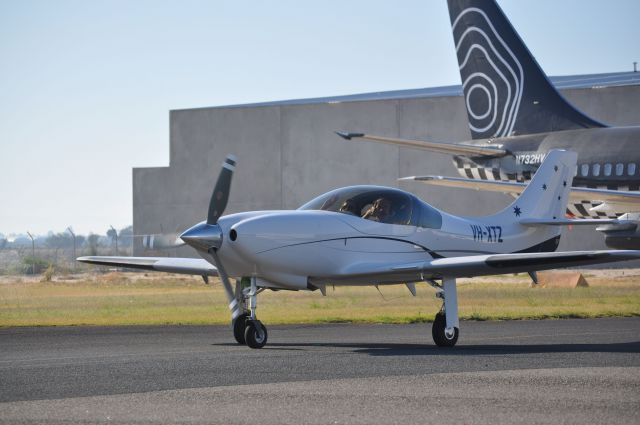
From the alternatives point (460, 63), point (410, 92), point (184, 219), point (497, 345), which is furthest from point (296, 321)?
point (410, 92)

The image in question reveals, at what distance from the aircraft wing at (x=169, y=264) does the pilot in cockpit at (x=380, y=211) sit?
2.71 meters

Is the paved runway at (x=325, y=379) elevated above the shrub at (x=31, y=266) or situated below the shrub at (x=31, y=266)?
above

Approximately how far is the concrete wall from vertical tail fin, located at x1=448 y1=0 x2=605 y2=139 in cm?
1075

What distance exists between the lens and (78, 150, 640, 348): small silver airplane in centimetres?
1490

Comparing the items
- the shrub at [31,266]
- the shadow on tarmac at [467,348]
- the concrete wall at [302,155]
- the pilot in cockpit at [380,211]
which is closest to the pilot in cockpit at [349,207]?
the pilot in cockpit at [380,211]

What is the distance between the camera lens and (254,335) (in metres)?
14.9

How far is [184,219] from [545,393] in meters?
44.3

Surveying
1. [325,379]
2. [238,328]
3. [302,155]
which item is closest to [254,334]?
[238,328]

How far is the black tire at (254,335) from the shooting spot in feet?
48.8

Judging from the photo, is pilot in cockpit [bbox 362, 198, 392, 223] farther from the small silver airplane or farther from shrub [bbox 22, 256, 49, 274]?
shrub [bbox 22, 256, 49, 274]

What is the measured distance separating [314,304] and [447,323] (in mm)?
10976

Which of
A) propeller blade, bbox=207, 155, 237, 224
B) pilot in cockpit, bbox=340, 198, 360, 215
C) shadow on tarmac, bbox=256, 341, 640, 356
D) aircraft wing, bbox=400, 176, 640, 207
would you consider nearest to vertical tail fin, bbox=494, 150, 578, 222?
pilot in cockpit, bbox=340, 198, 360, 215

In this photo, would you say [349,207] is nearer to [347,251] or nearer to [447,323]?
[347,251]

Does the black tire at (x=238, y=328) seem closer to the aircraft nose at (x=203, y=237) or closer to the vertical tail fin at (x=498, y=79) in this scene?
the aircraft nose at (x=203, y=237)
